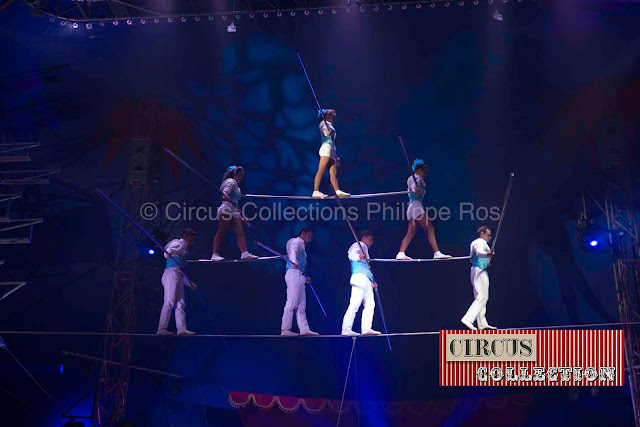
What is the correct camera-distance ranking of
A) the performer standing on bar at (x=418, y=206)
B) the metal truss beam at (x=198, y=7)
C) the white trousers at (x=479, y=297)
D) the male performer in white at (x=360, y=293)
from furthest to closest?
the metal truss beam at (x=198, y=7) < the performer standing on bar at (x=418, y=206) < the male performer in white at (x=360, y=293) < the white trousers at (x=479, y=297)

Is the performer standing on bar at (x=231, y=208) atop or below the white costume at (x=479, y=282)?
atop

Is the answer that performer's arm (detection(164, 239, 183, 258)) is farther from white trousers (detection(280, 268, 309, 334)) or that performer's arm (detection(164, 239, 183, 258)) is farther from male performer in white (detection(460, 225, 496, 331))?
male performer in white (detection(460, 225, 496, 331))

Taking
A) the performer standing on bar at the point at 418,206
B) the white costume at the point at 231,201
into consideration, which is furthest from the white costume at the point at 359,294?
the white costume at the point at 231,201

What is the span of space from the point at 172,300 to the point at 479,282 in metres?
3.67

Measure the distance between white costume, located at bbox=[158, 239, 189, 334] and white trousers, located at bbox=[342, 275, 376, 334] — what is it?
198 centimetres

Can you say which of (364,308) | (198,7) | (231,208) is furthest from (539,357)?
(198,7)

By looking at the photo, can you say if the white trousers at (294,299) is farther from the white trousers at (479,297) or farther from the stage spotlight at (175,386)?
the stage spotlight at (175,386)

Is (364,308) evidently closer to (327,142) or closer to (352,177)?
(327,142)

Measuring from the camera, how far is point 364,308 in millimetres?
8289

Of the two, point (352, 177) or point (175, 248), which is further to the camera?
point (352, 177)

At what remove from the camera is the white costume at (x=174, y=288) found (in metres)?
8.55

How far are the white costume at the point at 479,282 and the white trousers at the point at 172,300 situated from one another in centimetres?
337

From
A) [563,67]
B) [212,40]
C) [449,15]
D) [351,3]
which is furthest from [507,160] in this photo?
[212,40]

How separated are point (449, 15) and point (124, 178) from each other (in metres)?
5.29
